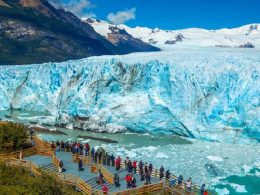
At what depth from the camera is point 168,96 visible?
2691cm

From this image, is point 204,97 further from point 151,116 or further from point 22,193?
point 22,193

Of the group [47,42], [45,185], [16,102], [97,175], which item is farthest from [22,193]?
[47,42]

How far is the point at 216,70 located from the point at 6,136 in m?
14.1

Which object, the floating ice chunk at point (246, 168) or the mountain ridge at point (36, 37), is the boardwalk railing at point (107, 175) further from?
the mountain ridge at point (36, 37)

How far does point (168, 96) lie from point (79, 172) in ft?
42.6

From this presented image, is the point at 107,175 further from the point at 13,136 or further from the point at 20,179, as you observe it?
the point at 13,136

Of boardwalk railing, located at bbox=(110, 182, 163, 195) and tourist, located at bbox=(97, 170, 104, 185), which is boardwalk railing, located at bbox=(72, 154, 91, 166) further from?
boardwalk railing, located at bbox=(110, 182, 163, 195)

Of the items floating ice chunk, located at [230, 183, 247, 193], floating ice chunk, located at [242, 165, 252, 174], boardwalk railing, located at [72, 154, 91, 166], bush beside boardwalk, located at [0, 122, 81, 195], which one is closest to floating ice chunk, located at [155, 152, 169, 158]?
floating ice chunk, located at [242, 165, 252, 174]

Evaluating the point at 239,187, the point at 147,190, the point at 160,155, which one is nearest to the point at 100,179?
the point at 147,190

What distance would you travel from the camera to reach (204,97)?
86.0 feet

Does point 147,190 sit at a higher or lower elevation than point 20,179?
lower

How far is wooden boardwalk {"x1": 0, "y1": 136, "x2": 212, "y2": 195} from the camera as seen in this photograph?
13156 mm

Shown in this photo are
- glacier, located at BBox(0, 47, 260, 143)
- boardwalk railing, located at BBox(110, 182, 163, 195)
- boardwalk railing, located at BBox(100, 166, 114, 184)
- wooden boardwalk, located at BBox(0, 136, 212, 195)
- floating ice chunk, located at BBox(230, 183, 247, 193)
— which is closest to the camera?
boardwalk railing, located at BBox(110, 182, 163, 195)

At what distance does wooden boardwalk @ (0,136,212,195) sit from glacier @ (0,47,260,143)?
10337 mm
